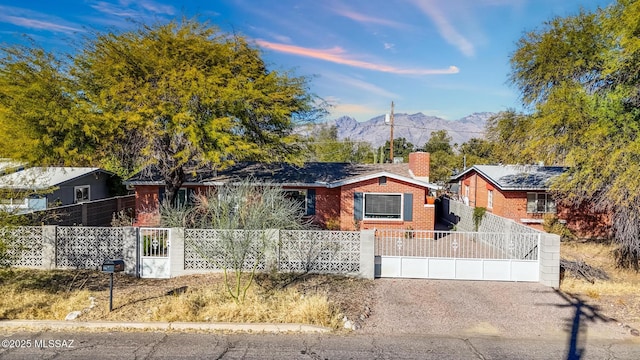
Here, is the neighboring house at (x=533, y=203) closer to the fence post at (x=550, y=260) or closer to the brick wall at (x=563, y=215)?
the brick wall at (x=563, y=215)

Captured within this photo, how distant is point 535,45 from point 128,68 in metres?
16.3

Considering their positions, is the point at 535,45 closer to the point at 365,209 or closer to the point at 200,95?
the point at 365,209

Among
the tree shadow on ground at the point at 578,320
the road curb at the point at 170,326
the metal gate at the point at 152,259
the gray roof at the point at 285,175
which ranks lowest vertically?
the tree shadow on ground at the point at 578,320

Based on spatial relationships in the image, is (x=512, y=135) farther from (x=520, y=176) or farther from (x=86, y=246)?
(x=86, y=246)

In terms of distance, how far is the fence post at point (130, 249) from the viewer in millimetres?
11023

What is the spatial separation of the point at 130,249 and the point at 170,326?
460cm

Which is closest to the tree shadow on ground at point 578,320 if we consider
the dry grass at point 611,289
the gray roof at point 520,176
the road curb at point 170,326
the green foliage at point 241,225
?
the dry grass at point 611,289

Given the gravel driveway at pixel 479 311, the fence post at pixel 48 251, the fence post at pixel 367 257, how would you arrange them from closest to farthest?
1. the gravel driveway at pixel 479 311
2. the fence post at pixel 367 257
3. the fence post at pixel 48 251

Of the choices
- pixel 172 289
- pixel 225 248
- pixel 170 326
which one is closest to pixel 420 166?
pixel 225 248

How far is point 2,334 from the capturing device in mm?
7137

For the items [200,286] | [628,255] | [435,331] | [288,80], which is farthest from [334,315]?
[628,255]

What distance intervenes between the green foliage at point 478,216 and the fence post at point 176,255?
1343 centimetres

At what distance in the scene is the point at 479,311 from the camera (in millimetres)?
8648

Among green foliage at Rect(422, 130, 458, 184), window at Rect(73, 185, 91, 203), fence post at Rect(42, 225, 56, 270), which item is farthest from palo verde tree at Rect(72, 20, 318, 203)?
green foliage at Rect(422, 130, 458, 184)
